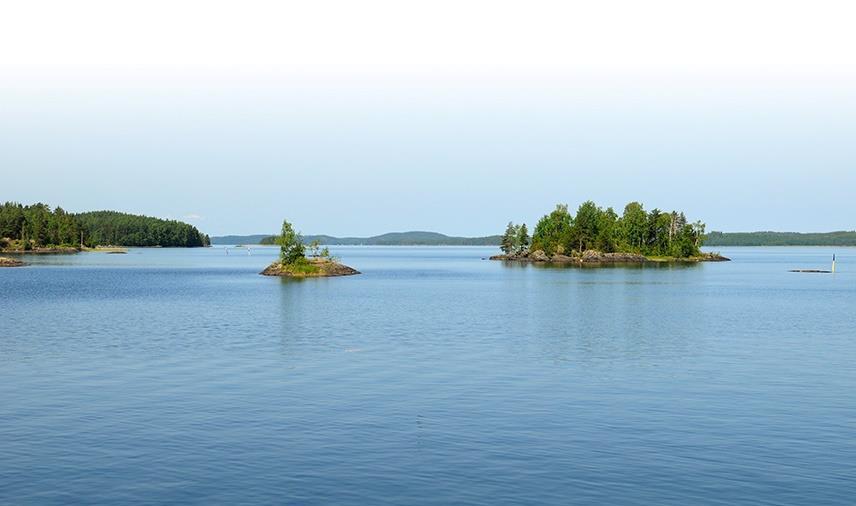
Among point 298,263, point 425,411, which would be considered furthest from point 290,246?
point 425,411

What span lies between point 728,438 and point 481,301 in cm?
8427

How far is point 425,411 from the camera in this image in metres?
38.8

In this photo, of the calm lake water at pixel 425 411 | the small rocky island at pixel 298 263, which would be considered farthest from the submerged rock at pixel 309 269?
the calm lake water at pixel 425 411

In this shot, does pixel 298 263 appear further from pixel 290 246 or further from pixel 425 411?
pixel 425 411

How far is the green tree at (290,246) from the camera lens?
176 m

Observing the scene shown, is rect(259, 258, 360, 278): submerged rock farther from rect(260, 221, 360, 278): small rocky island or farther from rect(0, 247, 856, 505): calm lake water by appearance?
rect(0, 247, 856, 505): calm lake water

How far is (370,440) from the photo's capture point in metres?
33.0

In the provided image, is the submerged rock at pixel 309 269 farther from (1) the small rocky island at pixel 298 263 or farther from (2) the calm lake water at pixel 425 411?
(2) the calm lake water at pixel 425 411

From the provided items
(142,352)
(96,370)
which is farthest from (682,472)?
(142,352)

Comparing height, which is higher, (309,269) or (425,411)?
(309,269)

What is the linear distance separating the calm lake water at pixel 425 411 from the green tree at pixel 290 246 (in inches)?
3538

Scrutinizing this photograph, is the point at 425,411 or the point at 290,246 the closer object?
the point at 425,411

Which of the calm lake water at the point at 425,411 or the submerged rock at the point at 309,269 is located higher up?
the submerged rock at the point at 309,269

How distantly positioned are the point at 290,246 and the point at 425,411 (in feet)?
493
